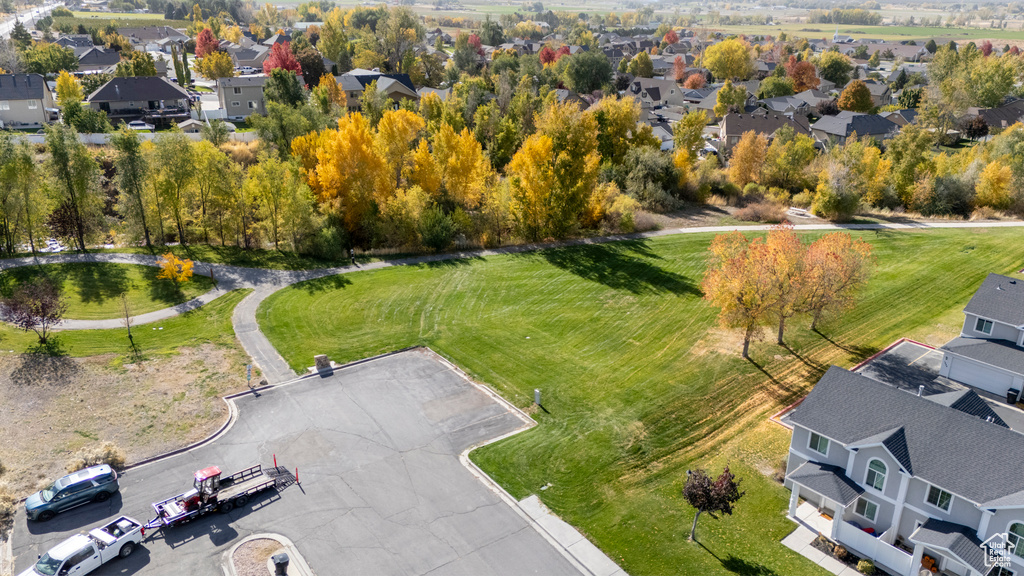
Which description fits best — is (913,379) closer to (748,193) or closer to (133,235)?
(748,193)

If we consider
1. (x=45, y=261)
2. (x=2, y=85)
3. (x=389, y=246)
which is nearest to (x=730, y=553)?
(x=389, y=246)

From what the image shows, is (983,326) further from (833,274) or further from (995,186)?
(995,186)

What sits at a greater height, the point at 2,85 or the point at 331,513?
the point at 2,85

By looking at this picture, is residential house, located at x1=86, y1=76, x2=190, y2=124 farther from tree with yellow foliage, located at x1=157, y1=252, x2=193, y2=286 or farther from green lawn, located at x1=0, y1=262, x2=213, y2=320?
tree with yellow foliage, located at x1=157, y1=252, x2=193, y2=286

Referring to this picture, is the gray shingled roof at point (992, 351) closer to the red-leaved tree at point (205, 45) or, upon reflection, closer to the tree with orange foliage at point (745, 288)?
the tree with orange foliage at point (745, 288)

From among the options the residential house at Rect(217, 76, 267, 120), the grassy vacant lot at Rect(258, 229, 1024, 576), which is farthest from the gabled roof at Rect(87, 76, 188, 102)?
the grassy vacant lot at Rect(258, 229, 1024, 576)

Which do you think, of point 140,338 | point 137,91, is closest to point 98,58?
point 137,91
